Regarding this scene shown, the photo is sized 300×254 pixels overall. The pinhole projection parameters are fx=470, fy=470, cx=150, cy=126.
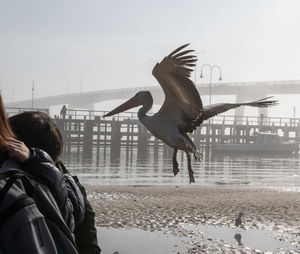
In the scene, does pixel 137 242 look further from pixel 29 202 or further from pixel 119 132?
pixel 119 132

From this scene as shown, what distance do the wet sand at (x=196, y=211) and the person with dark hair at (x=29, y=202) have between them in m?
7.28

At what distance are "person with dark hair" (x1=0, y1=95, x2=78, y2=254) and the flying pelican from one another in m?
1.67

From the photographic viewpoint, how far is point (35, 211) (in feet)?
→ 4.49

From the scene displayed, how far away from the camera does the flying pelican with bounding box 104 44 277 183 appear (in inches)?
133

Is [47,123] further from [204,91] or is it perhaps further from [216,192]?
[204,91]

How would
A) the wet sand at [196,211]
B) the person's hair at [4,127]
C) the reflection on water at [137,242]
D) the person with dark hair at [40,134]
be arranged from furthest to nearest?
the wet sand at [196,211], the reflection on water at [137,242], the person with dark hair at [40,134], the person's hair at [4,127]

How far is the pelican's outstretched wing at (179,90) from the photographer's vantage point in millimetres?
3434

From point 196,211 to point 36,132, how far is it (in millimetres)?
11558

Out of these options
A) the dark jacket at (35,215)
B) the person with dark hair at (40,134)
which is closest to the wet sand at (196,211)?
the person with dark hair at (40,134)

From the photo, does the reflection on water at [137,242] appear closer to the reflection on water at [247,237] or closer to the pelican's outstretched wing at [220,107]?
the reflection on water at [247,237]

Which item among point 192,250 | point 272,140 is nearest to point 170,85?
point 192,250

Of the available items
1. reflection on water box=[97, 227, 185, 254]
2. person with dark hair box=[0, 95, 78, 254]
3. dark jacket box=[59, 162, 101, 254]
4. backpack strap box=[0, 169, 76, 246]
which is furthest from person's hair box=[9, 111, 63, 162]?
reflection on water box=[97, 227, 185, 254]

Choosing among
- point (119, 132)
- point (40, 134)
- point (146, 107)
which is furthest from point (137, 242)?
point (119, 132)

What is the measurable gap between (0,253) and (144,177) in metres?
24.9
